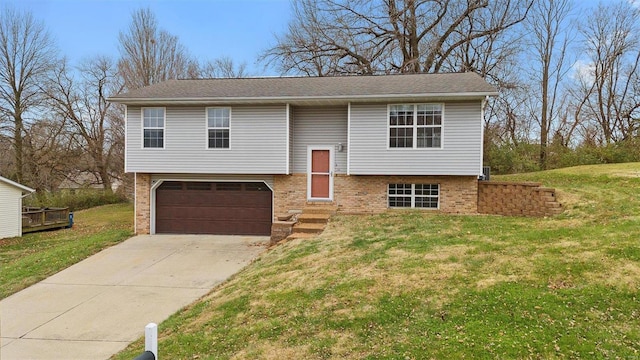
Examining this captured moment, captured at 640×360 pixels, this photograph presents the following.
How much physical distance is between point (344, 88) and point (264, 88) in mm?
2934

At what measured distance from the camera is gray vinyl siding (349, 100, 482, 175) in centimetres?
1237

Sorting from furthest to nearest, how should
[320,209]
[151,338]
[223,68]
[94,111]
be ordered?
[223,68] < [94,111] < [320,209] < [151,338]

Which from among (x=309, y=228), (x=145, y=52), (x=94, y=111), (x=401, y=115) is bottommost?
(x=309, y=228)

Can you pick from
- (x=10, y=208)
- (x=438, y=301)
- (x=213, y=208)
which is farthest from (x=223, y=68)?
(x=438, y=301)

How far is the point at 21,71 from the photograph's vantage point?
89.2ft

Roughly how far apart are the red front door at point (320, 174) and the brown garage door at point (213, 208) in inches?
67.1

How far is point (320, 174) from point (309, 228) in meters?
2.84

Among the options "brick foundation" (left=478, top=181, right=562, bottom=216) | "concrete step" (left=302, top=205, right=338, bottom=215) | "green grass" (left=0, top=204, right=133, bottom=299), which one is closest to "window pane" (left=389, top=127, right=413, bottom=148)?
"brick foundation" (left=478, top=181, right=562, bottom=216)

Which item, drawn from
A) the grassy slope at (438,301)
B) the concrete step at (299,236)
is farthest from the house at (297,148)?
the grassy slope at (438,301)

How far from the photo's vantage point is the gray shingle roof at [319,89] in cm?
1248

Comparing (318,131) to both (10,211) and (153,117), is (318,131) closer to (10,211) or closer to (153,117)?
(153,117)

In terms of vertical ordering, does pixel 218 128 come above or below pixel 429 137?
above

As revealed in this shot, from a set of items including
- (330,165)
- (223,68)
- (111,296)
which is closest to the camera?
(111,296)

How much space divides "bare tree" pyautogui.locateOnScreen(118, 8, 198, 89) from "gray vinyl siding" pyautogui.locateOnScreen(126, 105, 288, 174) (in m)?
18.4
